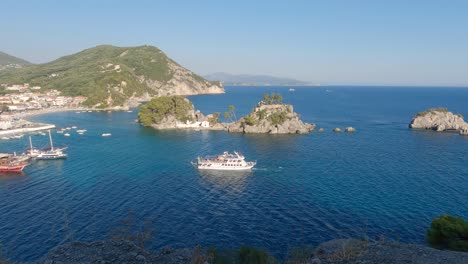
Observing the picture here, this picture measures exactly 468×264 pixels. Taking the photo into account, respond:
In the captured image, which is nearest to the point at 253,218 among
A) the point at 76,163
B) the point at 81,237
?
the point at 81,237

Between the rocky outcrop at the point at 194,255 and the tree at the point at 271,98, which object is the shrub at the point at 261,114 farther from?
the rocky outcrop at the point at 194,255

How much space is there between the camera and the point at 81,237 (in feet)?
124

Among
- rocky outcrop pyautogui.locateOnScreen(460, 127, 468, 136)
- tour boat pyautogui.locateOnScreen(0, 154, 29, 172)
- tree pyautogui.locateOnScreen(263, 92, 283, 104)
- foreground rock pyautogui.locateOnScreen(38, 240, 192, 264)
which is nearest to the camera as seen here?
foreground rock pyautogui.locateOnScreen(38, 240, 192, 264)

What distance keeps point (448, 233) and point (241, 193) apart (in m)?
28.6

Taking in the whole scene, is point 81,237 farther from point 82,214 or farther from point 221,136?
point 221,136

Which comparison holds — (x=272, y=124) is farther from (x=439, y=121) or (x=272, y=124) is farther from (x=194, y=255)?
(x=194, y=255)

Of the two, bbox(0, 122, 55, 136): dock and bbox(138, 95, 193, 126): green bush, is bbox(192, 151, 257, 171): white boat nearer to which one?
bbox(138, 95, 193, 126): green bush

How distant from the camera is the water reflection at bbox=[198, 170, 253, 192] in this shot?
57.7 m

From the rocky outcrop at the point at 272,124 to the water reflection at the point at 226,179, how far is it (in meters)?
45.8

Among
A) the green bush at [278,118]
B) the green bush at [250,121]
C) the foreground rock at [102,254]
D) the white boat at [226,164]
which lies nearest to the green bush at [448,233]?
the foreground rock at [102,254]

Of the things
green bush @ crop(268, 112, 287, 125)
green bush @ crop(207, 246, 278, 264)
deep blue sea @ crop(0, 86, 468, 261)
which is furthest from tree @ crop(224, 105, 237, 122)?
green bush @ crop(207, 246, 278, 264)

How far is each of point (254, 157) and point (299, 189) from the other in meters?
23.9

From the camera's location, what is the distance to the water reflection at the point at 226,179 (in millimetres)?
57656

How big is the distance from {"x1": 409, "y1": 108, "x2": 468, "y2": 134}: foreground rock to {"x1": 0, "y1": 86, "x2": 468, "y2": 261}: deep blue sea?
17.7 m
